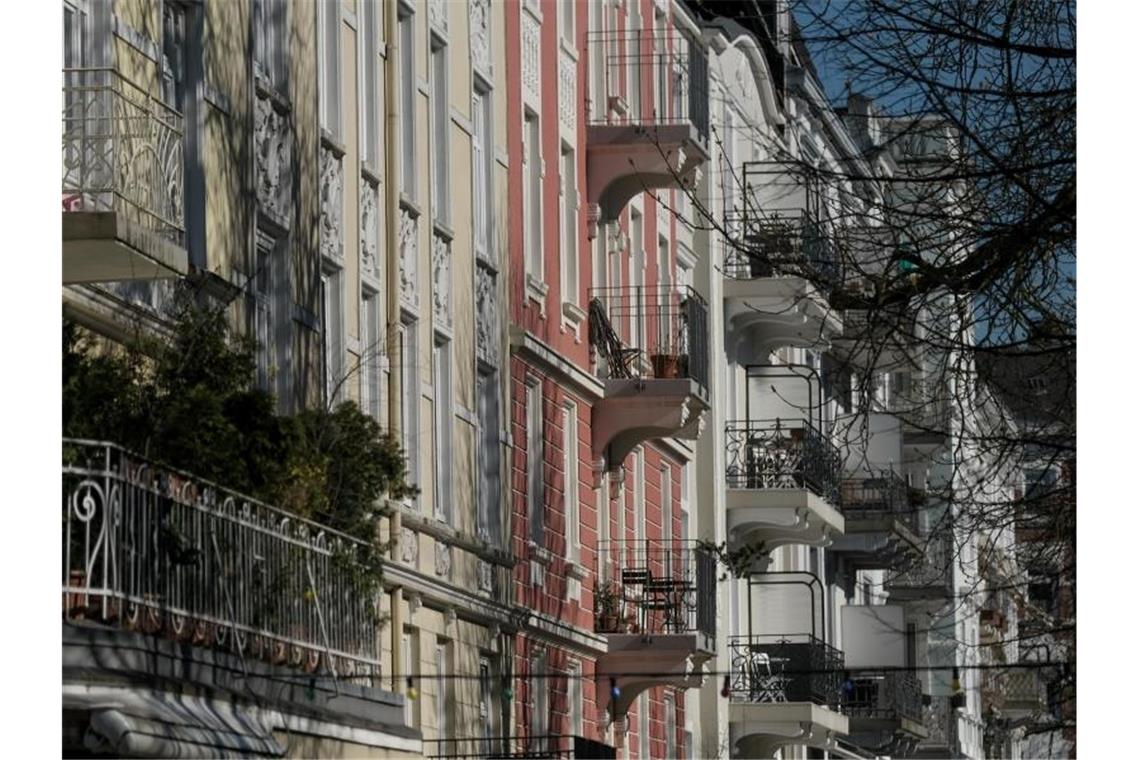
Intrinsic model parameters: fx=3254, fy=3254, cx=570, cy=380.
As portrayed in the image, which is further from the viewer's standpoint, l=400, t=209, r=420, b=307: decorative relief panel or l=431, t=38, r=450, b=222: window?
l=431, t=38, r=450, b=222: window

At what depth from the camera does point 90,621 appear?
37.8 ft

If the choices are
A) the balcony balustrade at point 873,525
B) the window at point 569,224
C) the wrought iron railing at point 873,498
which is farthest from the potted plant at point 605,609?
the balcony balustrade at point 873,525

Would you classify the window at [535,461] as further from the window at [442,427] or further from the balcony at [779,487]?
the balcony at [779,487]

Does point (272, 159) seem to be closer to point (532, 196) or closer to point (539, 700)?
point (532, 196)

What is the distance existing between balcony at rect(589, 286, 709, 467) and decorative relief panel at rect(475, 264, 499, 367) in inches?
141

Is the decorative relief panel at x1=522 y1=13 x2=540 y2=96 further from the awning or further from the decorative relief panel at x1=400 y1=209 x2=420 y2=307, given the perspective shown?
the awning

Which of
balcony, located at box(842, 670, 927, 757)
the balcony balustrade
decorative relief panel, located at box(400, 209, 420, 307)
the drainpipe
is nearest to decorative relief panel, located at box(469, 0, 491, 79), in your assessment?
the drainpipe

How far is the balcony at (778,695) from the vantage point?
2938 cm

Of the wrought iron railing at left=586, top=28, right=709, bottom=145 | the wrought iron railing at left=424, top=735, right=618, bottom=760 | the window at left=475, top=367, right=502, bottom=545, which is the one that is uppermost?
the wrought iron railing at left=586, top=28, right=709, bottom=145

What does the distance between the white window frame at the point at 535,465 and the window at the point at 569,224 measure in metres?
1.53

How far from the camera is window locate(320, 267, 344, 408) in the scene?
17.4 meters

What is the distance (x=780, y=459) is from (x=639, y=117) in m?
4.49

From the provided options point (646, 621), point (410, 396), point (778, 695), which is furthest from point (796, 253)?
point (778, 695)

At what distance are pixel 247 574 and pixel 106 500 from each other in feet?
6.50
